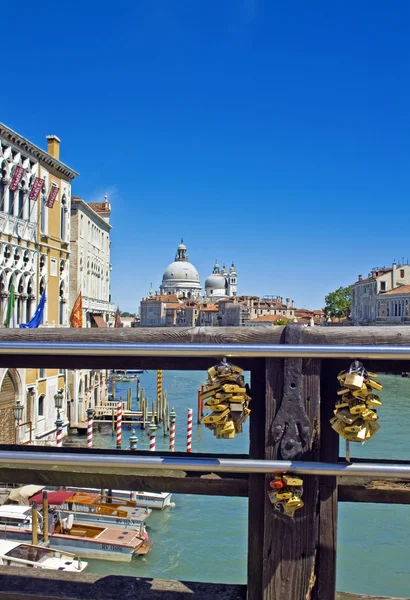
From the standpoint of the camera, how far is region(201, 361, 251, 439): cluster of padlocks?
1577 millimetres

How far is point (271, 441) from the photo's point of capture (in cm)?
164

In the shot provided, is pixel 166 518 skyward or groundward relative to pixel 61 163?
groundward

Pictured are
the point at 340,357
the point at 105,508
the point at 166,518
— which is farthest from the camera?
the point at 166,518

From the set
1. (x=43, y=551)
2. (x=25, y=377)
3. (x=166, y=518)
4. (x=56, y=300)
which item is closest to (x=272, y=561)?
(x=43, y=551)

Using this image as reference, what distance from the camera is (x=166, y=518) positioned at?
46.4 ft

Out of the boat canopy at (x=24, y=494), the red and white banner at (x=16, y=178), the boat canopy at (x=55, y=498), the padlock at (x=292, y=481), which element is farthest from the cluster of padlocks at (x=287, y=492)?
the red and white banner at (x=16, y=178)

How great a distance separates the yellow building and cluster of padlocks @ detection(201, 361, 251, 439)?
1568 centimetres

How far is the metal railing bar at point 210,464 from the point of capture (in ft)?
5.03

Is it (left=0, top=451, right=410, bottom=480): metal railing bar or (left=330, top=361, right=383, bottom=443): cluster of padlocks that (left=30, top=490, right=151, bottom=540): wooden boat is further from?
(left=330, top=361, right=383, bottom=443): cluster of padlocks

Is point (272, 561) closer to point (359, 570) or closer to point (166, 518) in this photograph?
point (359, 570)

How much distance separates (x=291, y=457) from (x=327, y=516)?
7.5 inches

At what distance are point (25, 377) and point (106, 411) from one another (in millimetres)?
9977

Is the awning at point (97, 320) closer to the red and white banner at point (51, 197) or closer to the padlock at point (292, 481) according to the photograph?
the red and white banner at point (51, 197)

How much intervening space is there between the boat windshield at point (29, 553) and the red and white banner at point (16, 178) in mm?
10457
